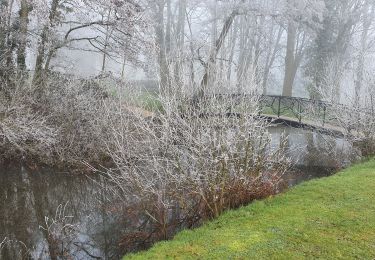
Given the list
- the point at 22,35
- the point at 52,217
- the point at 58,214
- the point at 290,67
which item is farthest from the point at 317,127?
the point at 290,67

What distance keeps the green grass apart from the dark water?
1.51 meters

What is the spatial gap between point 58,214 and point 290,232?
4.87 m

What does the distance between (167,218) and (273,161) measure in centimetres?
238

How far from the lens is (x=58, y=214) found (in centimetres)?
831

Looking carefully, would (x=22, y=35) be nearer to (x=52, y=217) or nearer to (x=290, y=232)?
(x=52, y=217)

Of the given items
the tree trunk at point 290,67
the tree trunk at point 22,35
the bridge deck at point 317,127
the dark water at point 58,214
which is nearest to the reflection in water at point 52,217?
the dark water at point 58,214

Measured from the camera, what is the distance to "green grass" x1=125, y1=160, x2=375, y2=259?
5.32m

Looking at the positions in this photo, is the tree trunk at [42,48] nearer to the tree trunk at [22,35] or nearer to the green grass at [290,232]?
the tree trunk at [22,35]

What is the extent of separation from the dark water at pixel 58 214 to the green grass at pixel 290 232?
4.96ft

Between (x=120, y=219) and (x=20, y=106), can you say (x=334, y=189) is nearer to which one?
(x=120, y=219)

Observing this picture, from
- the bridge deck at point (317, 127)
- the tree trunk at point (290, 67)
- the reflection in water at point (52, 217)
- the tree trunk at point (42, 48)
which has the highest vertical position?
the tree trunk at point (290, 67)

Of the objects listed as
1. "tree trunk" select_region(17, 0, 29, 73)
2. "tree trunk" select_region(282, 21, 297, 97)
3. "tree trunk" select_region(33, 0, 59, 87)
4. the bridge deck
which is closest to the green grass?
the bridge deck

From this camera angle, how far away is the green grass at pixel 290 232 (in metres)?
5.32

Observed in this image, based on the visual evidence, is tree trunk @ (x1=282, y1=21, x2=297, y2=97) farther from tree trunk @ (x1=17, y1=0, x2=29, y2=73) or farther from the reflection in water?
the reflection in water
